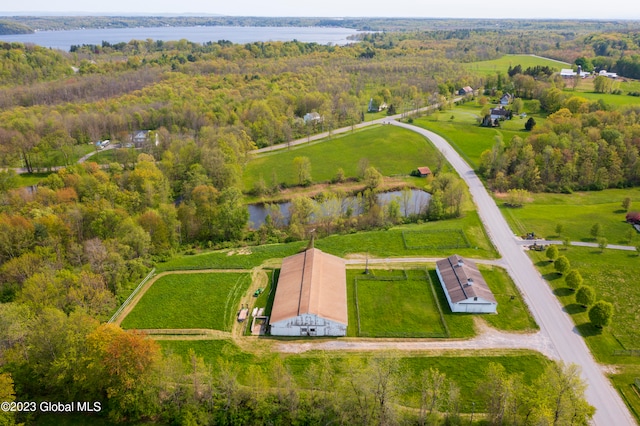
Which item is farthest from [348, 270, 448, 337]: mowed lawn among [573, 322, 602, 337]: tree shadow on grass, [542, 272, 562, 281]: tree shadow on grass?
[542, 272, 562, 281]: tree shadow on grass

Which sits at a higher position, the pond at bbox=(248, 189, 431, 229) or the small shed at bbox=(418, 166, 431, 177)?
the small shed at bbox=(418, 166, 431, 177)

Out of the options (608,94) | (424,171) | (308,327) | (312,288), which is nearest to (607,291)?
(312,288)

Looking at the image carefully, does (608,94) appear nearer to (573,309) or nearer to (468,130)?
(468,130)

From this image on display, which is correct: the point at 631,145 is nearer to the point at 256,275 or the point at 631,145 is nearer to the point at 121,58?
the point at 256,275

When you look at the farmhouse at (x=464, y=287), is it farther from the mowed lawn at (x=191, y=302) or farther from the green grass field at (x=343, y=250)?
the mowed lawn at (x=191, y=302)

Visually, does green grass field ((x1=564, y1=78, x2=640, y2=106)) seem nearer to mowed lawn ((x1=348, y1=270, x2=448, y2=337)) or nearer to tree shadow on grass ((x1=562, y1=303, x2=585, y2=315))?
tree shadow on grass ((x1=562, y1=303, x2=585, y2=315))

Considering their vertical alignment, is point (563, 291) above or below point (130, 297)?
above
